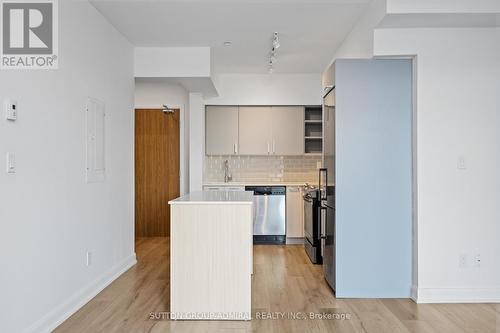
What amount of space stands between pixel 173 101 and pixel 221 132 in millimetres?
1046

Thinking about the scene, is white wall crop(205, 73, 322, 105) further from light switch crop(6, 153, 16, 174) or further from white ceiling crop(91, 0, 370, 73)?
light switch crop(6, 153, 16, 174)

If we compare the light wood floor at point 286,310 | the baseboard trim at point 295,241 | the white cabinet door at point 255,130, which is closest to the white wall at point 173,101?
the white cabinet door at point 255,130

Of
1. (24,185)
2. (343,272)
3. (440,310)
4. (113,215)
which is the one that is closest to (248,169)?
(113,215)

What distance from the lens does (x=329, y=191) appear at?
13.4 feet

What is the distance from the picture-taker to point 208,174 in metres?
7.13

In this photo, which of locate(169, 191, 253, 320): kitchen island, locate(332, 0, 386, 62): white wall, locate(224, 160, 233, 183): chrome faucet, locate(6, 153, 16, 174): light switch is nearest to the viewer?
locate(6, 153, 16, 174): light switch

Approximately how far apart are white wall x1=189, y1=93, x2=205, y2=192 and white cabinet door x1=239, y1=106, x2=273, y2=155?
691mm

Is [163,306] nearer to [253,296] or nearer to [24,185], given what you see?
[253,296]

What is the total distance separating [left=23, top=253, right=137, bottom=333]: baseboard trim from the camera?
113 inches

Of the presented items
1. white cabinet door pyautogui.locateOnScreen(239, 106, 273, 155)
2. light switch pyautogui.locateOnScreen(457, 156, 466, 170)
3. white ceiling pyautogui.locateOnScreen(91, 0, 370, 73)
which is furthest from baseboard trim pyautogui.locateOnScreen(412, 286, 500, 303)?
white cabinet door pyautogui.locateOnScreen(239, 106, 273, 155)

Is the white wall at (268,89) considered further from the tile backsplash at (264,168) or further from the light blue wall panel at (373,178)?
the light blue wall panel at (373,178)

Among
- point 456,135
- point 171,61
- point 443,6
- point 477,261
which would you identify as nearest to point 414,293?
point 477,261

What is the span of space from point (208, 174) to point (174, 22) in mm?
3319

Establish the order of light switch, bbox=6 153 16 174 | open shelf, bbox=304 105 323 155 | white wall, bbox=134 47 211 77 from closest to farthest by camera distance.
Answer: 1. light switch, bbox=6 153 16 174
2. white wall, bbox=134 47 211 77
3. open shelf, bbox=304 105 323 155
